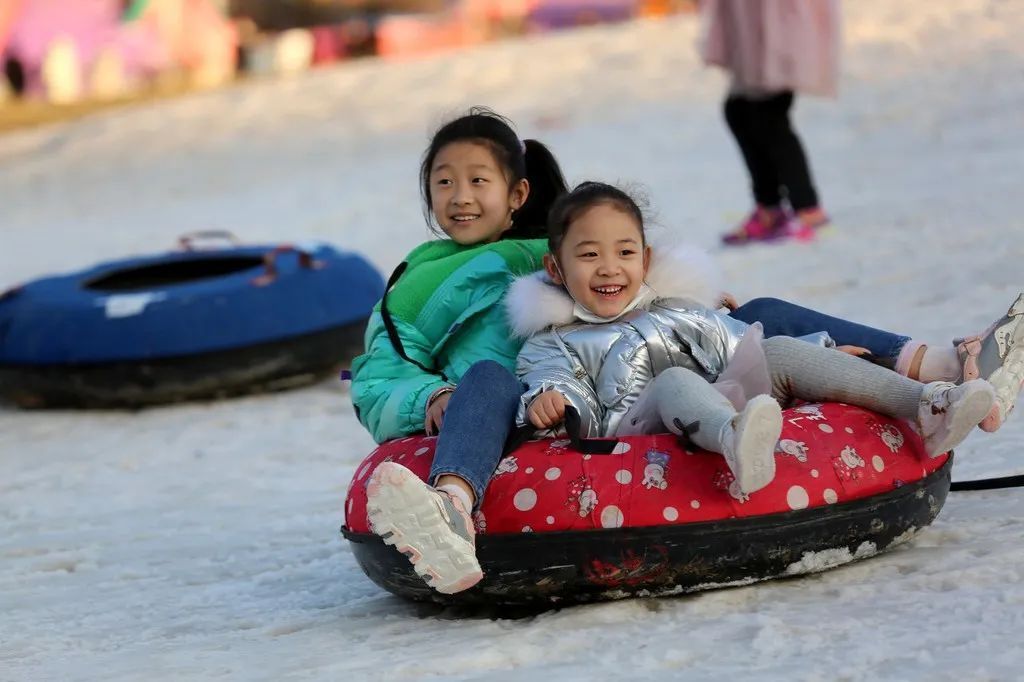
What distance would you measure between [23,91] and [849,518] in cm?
1876

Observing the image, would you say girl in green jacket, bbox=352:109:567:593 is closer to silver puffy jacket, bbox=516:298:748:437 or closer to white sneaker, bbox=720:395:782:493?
silver puffy jacket, bbox=516:298:748:437

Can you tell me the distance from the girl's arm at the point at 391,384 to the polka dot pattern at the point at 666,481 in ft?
0.89

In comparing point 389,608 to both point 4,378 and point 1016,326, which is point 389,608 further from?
point 4,378

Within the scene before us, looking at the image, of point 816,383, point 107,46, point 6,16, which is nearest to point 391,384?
point 816,383

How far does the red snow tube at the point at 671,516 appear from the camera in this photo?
311 centimetres

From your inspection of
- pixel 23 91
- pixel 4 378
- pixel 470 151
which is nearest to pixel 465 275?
pixel 470 151

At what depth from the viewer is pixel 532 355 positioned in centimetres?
345

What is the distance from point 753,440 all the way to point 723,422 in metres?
A: 0.09

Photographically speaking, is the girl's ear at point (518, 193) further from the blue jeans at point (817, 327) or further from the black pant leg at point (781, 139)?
A: the black pant leg at point (781, 139)

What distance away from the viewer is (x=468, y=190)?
379cm

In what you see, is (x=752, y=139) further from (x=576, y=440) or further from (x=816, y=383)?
(x=576, y=440)

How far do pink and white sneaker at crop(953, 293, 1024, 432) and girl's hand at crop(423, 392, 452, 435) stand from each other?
111cm

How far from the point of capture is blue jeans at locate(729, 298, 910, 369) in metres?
3.54

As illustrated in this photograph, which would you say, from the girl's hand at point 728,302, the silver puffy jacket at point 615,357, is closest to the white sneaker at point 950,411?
the silver puffy jacket at point 615,357
